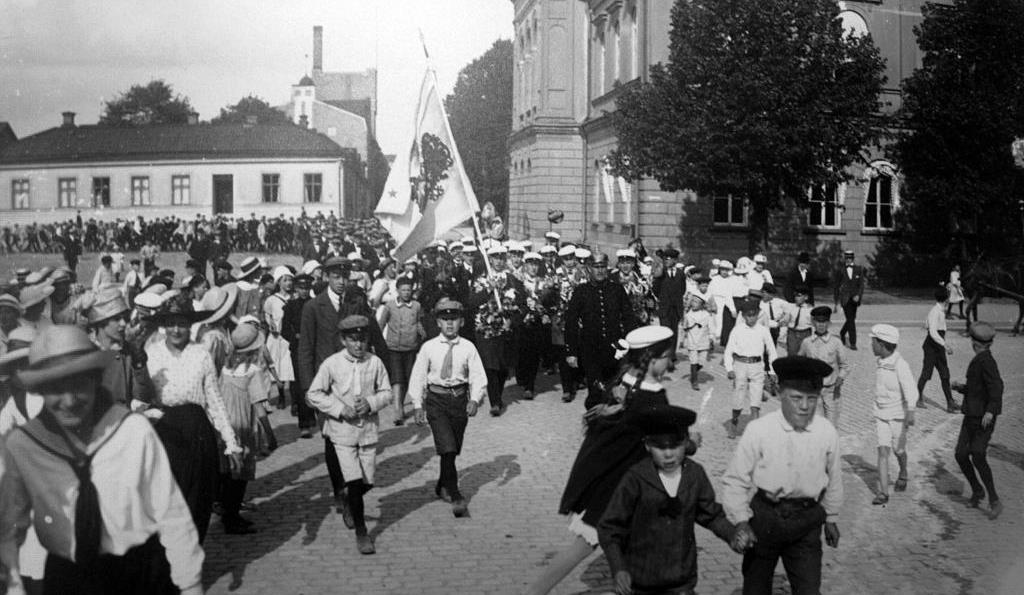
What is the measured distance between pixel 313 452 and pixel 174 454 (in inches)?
181

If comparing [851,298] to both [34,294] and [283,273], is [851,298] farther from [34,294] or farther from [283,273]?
[34,294]

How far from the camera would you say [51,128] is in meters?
6.89

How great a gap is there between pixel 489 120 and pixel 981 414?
5677 centimetres

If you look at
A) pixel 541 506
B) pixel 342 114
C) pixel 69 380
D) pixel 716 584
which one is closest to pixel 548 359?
pixel 541 506

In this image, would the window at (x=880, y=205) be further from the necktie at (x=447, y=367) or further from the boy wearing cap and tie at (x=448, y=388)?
the necktie at (x=447, y=367)

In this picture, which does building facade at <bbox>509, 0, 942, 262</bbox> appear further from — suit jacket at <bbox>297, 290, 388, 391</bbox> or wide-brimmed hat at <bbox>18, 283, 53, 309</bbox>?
wide-brimmed hat at <bbox>18, 283, 53, 309</bbox>

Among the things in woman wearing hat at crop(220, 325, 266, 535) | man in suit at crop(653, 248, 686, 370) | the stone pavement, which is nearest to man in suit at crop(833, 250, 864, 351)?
man in suit at crop(653, 248, 686, 370)

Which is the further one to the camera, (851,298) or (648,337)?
(851,298)

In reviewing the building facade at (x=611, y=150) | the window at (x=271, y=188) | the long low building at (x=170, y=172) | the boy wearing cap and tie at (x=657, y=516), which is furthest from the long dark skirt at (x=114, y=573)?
the window at (x=271, y=188)

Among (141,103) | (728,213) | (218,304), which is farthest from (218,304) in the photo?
(728,213)

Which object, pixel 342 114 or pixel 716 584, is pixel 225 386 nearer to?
pixel 716 584

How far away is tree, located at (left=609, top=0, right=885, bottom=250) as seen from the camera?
24.0 meters

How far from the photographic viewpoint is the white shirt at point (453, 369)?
27.3 feet

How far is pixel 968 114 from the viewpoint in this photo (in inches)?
1006
